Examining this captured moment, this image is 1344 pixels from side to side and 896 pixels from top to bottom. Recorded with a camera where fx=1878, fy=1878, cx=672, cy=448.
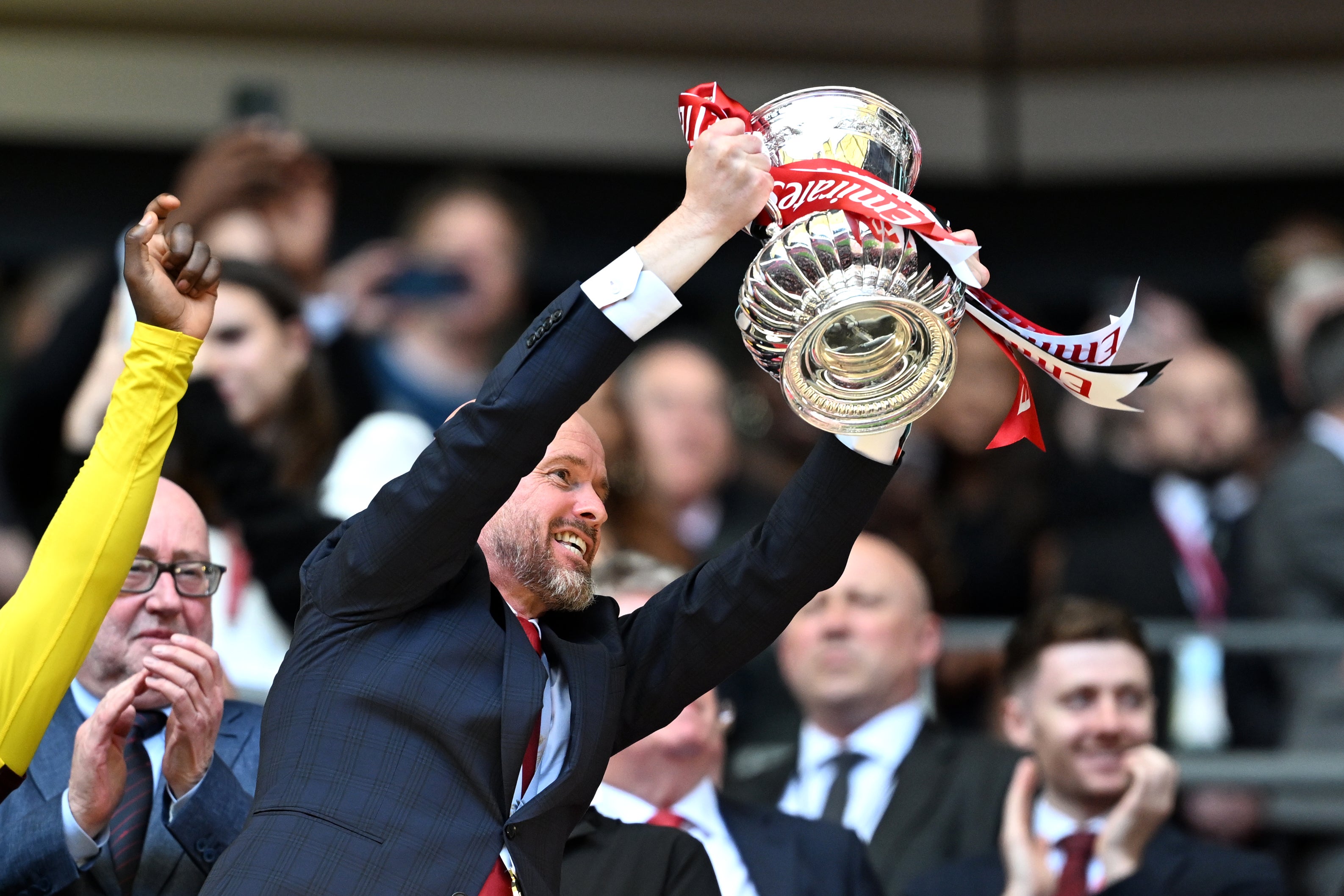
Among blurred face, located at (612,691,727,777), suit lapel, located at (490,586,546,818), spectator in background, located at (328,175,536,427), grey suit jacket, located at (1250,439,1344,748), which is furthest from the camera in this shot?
spectator in background, located at (328,175,536,427)

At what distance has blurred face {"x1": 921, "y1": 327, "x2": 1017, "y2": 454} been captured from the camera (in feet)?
19.8

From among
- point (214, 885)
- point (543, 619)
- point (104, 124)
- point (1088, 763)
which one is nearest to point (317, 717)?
point (214, 885)

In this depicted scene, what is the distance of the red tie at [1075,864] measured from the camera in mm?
3889

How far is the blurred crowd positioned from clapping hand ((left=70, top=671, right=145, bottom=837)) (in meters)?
1.16

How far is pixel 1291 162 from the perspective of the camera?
8492mm

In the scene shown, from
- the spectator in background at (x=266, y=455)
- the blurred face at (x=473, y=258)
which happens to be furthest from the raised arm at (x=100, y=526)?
the blurred face at (x=473, y=258)

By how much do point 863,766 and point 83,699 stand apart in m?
1.88

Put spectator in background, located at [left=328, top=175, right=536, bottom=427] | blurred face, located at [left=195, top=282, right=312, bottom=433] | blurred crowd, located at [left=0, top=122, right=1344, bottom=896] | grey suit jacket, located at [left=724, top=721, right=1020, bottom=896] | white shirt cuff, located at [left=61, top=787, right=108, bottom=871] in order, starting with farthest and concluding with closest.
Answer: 1. spectator in background, located at [left=328, top=175, right=536, bottom=427]
2. blurred face, located at [left=195, top=282, right=312, bottom=433]
3. blurred crowd, located at [left=0, top=122, right=1344, bottom=896]
4. grey suit jacket, located at [left=724, top=721, right=1020, bottom=896]
5. white shirt cuff, located at [left=61, top=787, right=108, bottom=871]

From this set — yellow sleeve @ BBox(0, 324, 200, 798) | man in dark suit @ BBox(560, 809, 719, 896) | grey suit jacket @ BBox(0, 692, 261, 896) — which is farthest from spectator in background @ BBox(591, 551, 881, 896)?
yellow sleeve @ BBox(0, 324, 200, 798)

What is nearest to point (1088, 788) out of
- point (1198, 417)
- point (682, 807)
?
point (682, 807)

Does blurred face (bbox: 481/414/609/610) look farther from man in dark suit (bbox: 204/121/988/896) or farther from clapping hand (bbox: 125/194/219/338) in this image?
clapping hand (bbox: 125/194/219/338)

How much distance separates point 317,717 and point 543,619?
1.40 ft

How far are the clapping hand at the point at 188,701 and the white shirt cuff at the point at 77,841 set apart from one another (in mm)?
145

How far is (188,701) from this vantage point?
287cm
